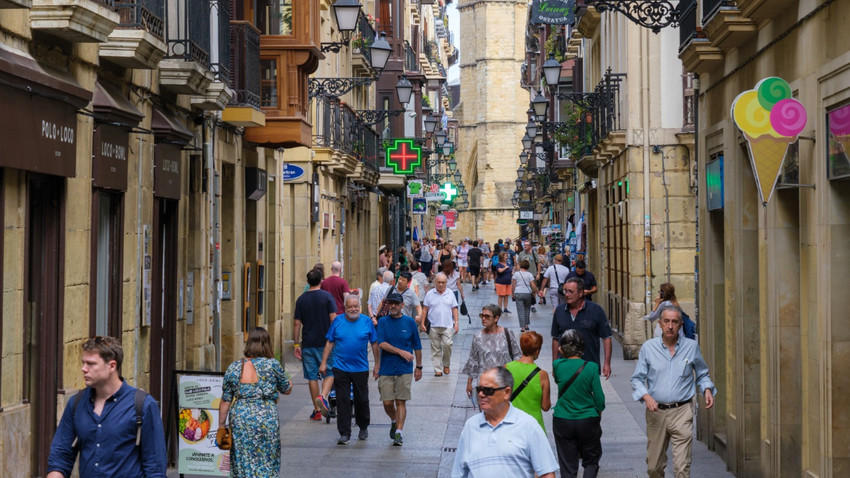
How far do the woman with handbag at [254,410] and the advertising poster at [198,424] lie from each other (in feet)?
4.02

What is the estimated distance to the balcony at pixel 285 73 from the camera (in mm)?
18188

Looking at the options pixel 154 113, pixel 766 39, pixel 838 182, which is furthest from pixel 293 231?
pixel 838 182

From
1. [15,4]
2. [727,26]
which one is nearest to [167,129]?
[15,4]

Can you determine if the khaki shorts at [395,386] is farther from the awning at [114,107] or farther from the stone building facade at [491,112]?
the stone building facade at [491,112]

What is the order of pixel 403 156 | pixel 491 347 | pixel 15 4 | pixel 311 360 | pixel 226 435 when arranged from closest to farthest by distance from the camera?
pixel 15 4, pixel 226 435, pixel 491 347, pixel 311 360, pixel 403 156

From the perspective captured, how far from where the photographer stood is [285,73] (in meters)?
18.5

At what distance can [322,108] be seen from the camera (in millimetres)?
26406

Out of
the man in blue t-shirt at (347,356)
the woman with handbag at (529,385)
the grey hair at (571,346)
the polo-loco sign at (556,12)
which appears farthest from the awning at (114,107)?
the polo-loco sign at (556,12)

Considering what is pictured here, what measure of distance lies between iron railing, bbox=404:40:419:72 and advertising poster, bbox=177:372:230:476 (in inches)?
1384

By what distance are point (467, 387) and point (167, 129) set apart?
3765 millimetres

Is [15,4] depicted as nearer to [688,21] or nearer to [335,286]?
→ [688,21]

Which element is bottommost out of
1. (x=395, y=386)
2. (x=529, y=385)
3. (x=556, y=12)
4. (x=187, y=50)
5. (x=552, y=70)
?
(x=395, y=386)

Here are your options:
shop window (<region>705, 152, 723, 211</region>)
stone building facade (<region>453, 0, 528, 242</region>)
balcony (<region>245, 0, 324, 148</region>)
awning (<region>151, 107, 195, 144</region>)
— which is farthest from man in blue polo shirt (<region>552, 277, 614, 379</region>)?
stone building facade (<region>453, 0, 528, 242</region>)

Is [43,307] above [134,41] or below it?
below
